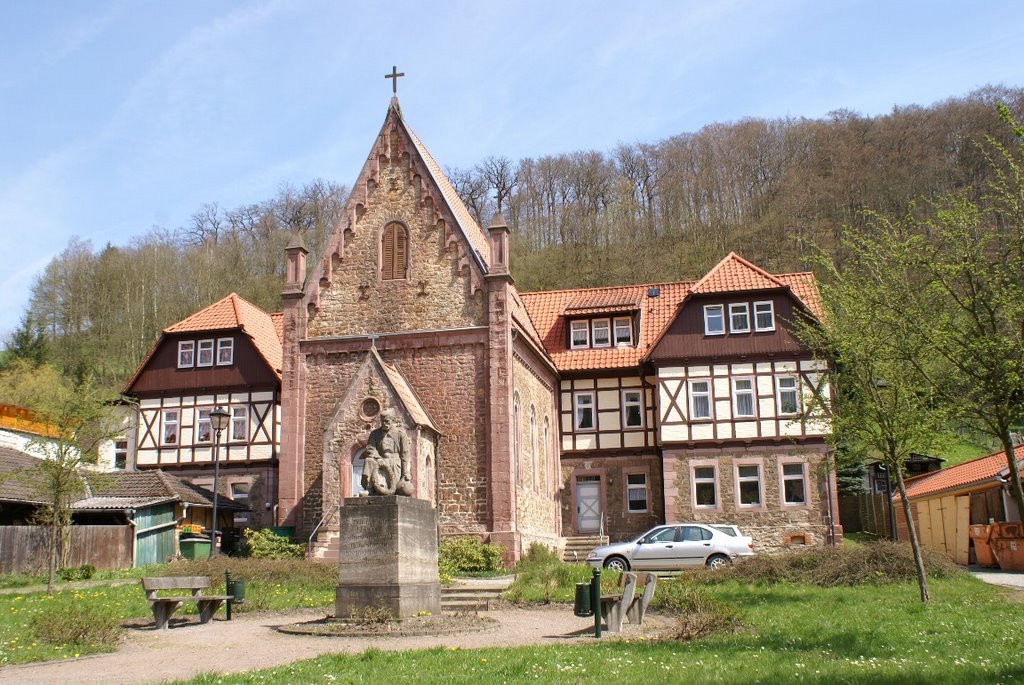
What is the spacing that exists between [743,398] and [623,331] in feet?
18.3

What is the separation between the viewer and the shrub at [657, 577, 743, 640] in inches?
518

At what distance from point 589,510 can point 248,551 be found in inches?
493

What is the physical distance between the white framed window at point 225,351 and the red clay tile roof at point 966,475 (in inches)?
942

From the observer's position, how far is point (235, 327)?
36.1m

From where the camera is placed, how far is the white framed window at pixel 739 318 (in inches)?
1326

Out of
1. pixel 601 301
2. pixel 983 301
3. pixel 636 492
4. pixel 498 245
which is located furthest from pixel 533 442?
pixel 983 301

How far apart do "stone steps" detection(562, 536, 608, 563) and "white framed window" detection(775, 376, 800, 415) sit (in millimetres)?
7531

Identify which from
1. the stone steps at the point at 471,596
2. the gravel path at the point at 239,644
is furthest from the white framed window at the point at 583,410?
the gravel path at the point at 239,644

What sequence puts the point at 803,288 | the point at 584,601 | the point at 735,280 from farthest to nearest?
the point at 803,288 → the point at 735,280 → the point at 584,601

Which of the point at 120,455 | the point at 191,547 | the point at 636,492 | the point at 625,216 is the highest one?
the point at 625,216

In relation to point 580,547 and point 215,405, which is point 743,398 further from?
point 215,405

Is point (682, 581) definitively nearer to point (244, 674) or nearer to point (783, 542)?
point (244, 674)

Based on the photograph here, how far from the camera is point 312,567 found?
22.5 metres

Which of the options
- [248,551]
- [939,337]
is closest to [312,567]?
[248,551]
